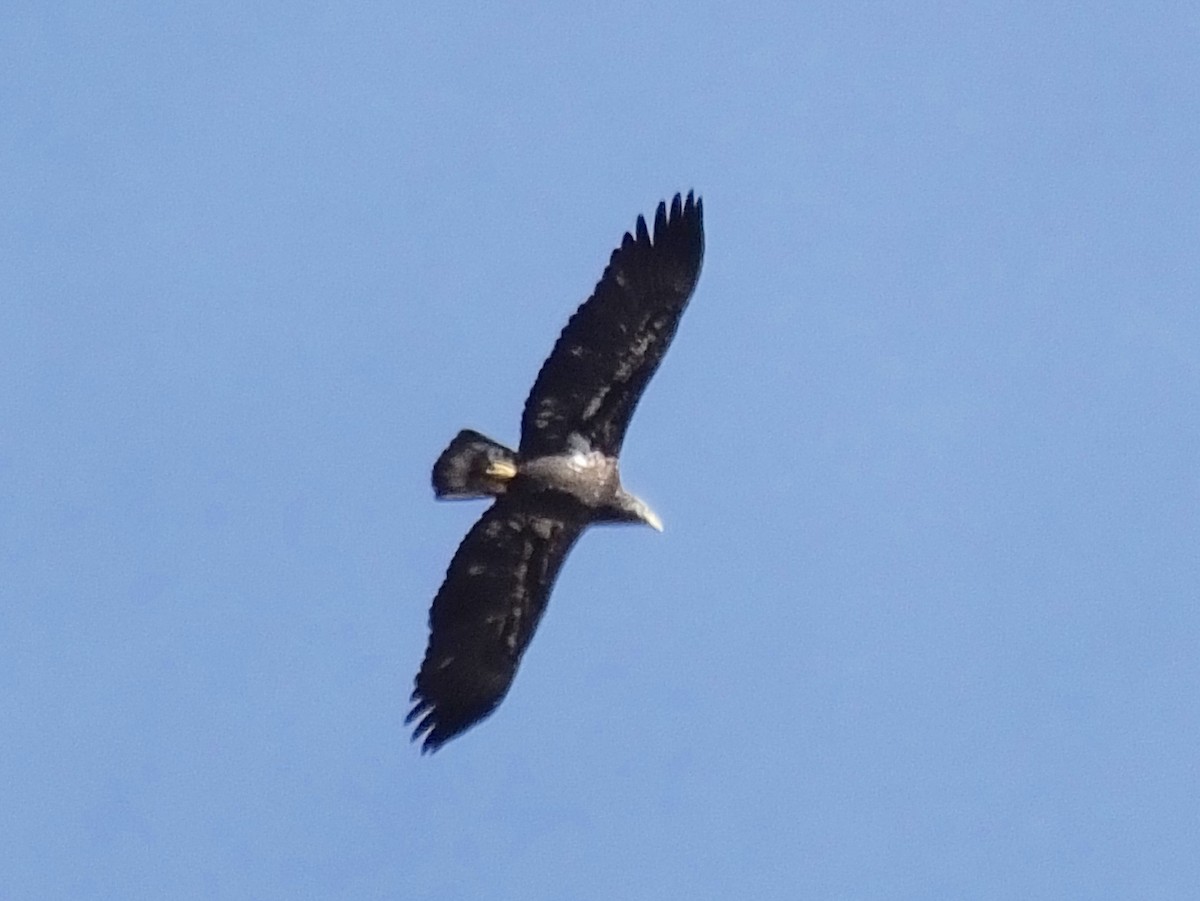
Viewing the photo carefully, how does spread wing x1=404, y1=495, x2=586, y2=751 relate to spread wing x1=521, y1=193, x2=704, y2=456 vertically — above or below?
below

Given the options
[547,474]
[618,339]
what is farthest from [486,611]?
[618,339]

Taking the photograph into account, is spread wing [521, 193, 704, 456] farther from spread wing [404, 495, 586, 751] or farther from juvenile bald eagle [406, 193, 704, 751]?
spread wing [404, 495, 586, 751]

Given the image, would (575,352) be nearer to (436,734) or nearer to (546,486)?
(546,486)

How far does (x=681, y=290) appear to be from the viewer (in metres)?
24.4

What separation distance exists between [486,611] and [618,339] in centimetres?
208

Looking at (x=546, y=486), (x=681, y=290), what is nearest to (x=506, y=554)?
(x=546, y=486)

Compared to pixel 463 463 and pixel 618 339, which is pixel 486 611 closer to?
pixel 463 463

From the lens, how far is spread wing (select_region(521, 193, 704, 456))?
79.8 feet

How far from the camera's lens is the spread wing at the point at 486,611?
2478 cm

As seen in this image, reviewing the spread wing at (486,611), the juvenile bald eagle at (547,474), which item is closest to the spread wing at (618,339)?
the juvenile bald eagle at (547,474)

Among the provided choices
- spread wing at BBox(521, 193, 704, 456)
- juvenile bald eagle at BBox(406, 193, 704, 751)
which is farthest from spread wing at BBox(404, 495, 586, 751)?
spread wing at BBox(521, 193, 704, 456)

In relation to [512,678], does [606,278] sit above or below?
above

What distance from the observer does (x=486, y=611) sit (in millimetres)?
24875

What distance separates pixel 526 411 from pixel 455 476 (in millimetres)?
639
